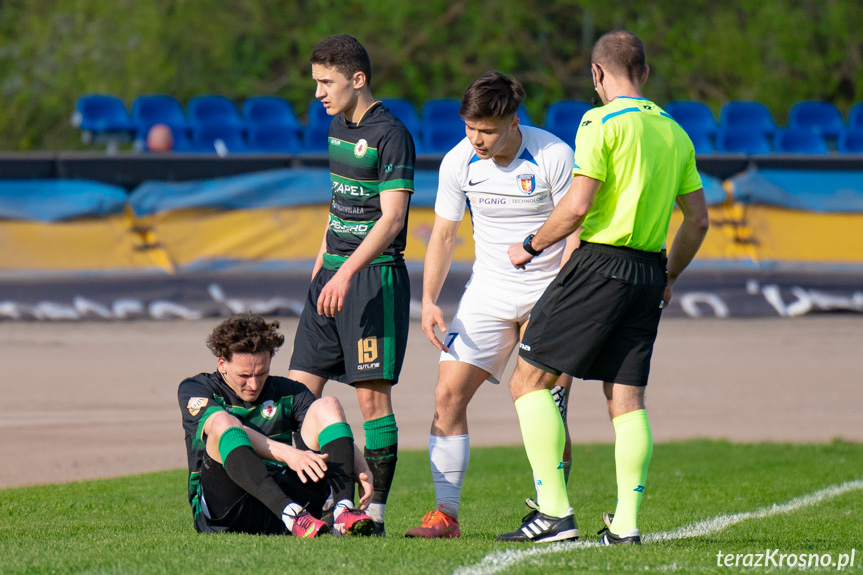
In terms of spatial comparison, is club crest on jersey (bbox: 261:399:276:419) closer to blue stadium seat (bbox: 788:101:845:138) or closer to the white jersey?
the white jersey

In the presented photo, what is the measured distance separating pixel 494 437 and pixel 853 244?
5.45 m

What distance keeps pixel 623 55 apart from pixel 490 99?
60 centimetres

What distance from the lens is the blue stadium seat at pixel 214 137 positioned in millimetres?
17016

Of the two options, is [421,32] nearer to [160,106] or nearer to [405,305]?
[160,106]

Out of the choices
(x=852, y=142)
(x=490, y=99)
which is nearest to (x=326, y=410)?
(x=490, y=99)

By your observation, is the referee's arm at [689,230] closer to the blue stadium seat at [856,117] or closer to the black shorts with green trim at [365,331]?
the black shorts with green trim at [365,331]

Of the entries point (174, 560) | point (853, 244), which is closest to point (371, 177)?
point (174, 560)

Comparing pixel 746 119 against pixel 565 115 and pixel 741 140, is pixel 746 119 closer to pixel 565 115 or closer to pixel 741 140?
pixel 741 140

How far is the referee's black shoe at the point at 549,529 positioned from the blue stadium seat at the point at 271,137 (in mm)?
13583

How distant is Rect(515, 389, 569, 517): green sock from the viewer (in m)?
4.31

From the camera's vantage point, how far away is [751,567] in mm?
3814

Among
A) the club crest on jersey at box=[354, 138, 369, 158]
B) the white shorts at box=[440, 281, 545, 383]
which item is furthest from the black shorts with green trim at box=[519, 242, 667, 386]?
the club crest on jersey at box=[354, 138, 369, 158]
